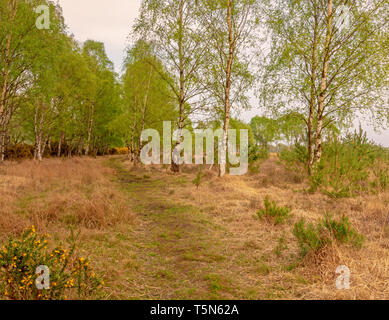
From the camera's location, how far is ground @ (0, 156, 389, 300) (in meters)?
3.59

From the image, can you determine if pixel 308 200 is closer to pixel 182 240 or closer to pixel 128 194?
pixel 182 240

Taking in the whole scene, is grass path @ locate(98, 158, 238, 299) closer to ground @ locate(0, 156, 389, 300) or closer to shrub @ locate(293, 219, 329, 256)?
ground @ locate(0, 156, 389, 300)

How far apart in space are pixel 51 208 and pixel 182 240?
338 centimetres

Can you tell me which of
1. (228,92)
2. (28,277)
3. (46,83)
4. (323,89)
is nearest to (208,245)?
(28,277)

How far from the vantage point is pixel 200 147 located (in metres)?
21.4

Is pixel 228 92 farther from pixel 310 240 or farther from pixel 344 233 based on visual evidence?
pixel 310 240

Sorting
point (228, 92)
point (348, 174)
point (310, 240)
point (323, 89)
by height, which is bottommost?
point (310, 240)

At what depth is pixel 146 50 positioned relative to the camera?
52.2 feet

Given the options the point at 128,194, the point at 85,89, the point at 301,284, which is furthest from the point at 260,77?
the point at 85,89

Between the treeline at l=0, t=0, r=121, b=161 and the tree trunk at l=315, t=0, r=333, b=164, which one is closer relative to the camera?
the tree trunk at l=315, t=0, r=333, b=164

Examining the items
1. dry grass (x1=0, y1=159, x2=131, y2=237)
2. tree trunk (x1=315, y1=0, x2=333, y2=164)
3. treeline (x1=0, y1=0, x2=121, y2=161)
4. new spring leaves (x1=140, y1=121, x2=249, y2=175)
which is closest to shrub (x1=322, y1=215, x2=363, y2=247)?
dry grass (x1=0, y1=159, x2=131, y2=237)

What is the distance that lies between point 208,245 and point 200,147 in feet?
53.8

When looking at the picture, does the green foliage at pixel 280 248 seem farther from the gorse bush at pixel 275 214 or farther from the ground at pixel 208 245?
the gorse bush at pixel 275 214

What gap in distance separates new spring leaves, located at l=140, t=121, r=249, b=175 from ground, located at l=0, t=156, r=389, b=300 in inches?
241
